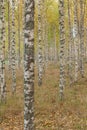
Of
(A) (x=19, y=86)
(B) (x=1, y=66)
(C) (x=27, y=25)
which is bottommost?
(A) (x=19, y=86)

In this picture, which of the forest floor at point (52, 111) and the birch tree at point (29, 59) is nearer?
the birch tree at point (29, 59)

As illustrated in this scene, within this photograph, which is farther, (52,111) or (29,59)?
(52,111)

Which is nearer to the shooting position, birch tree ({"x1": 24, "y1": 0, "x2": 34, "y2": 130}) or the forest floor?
birch tree ({"x1": 24, "y1": 0, "x2": 34, "y2": 130})

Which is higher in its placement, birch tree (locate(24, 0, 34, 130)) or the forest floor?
birch tree (locate(24, 0, 34, 130))

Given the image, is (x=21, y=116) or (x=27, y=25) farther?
(x=21, y=116)

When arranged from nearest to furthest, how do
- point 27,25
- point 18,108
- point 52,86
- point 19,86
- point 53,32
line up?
point 27,25 → point 18,108 → point 52,86 → point 19,86 → point 53,32

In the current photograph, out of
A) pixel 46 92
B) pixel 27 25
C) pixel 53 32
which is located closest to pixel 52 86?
pixel 46 92

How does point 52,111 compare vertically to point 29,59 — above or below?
below

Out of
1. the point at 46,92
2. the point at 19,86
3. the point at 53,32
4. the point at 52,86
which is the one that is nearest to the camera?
the point at 46,92

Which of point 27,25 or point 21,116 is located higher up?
point 27,25

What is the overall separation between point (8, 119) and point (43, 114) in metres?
1.64

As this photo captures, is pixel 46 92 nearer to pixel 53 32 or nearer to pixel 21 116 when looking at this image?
pixel 21 116

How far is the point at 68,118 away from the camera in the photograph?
14.0m

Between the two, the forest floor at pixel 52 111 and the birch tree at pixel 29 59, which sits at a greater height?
the birch tree at pixel 29 59
